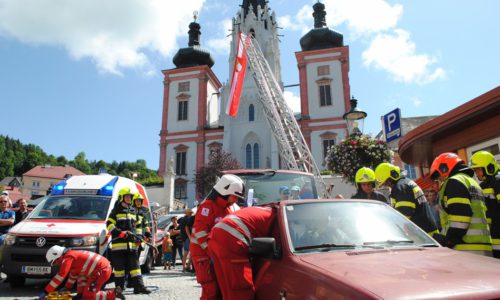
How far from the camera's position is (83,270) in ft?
15.5

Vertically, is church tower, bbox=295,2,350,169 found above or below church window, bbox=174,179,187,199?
above

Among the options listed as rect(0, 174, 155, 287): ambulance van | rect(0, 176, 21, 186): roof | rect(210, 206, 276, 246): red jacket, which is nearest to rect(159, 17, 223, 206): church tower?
rect(0, 174, 155, 287): ambulance van

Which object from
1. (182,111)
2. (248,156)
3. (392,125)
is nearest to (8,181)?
(182,111)

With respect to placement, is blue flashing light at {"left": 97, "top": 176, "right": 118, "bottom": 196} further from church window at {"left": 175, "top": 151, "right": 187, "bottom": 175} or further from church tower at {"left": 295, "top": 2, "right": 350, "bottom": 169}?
church window at {"left": 175, "top": 151, "right": 187, "bottom": 175}

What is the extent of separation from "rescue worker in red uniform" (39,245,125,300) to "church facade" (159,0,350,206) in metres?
32.5

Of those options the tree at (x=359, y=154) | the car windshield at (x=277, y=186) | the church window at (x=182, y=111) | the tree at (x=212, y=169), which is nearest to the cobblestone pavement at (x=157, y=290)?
the car windshield at (x=277, y=186)

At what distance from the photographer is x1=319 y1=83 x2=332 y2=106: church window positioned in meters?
A: 39.7

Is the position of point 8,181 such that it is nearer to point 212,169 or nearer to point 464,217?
point 212,169

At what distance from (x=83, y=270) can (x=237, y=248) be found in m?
2.96

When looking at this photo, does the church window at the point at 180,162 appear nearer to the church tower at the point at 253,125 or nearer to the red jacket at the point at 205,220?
the church tower at the point at 253,125

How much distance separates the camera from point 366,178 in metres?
5.41

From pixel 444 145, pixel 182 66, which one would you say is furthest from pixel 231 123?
pixel 444 145

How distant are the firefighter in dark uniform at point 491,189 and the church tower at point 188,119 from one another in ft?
121

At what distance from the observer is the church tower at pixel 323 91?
1518 inches
